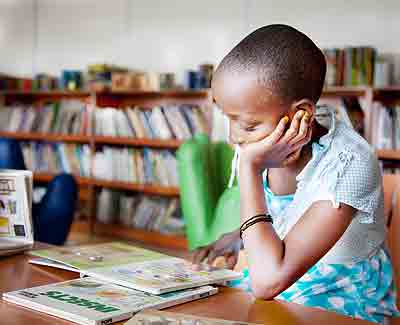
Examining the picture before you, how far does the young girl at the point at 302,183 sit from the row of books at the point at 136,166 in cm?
374

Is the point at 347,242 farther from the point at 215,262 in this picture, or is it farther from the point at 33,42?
the point at 33,42

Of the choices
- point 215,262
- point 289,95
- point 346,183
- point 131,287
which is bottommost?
point 215,262

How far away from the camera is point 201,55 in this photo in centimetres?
512

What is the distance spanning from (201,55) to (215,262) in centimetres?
381

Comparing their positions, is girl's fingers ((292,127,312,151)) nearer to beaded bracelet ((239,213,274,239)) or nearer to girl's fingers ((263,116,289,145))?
girl's fingers ((263,116,289,145))

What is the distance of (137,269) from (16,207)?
41 cm

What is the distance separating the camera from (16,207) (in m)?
1.39

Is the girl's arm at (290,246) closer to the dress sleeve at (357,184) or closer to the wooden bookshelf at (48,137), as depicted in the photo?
the dress sleeve at (357,184)

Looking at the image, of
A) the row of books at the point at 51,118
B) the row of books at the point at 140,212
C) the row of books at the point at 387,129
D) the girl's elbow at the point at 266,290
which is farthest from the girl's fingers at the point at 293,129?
the row of books at the point at 51,118

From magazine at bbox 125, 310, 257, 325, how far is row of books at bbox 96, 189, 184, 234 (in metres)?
4.00

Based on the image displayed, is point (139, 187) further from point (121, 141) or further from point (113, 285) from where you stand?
point (113, 285)

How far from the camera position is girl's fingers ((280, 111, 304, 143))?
114cm

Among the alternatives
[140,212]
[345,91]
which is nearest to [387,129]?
[345,91]

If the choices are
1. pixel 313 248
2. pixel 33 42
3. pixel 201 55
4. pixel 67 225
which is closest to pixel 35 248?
pixel 313 248
